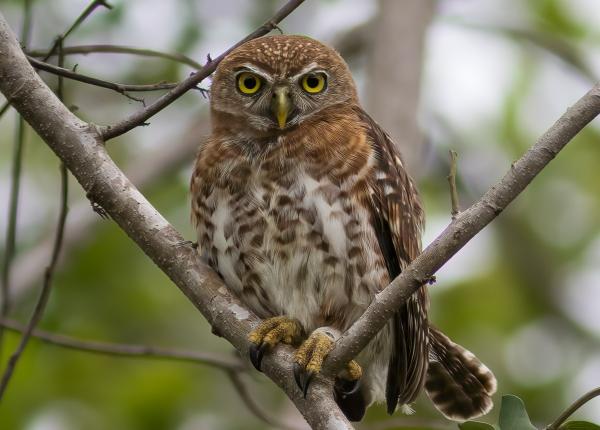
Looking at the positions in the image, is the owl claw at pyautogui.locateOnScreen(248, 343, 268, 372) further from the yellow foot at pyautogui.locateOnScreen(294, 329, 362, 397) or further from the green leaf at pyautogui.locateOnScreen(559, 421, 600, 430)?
the green leaf at pyautogui.locateOnScreen(559, 421, 600, 430)

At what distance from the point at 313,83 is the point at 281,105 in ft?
1.03

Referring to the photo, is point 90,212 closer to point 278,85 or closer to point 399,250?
point 278,85

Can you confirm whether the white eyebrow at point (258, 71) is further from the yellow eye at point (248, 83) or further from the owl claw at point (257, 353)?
the owl claw at point (257, 353)

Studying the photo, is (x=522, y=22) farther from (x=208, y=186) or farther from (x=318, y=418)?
(x=318, y=418)

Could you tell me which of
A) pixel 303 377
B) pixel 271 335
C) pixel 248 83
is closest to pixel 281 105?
pixel 248 83

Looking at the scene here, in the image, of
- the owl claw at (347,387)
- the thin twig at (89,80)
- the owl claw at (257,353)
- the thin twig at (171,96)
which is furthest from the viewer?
the owl claw at (347,387)

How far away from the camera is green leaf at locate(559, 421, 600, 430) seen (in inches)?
125

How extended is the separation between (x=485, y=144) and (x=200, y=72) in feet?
18.8

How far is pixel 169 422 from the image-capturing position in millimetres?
6129

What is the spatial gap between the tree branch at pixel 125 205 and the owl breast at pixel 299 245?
1.67 feet

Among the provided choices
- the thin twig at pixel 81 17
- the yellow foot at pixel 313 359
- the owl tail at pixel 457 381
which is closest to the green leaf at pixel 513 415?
the yellow foot at pixel 313 359

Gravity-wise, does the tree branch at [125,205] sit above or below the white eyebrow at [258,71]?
below

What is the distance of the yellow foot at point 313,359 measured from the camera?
3.51 m

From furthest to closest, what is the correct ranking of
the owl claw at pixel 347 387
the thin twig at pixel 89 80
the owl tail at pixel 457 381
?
the owl tail at pixel 457 381
the owl claw at pixel 347 387
the thin twig at pixel 89 80
